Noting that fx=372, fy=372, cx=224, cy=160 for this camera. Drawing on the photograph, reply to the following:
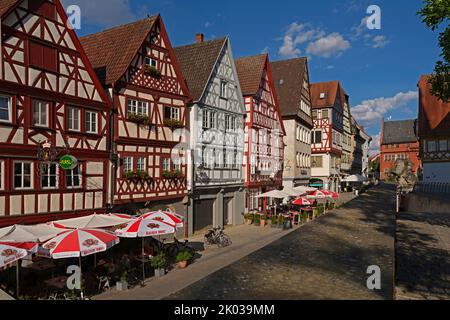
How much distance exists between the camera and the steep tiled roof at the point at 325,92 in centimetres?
4553

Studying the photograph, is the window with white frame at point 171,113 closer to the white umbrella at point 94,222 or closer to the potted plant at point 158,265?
the white umbrella at point 94,222

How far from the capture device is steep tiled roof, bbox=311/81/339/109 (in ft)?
149

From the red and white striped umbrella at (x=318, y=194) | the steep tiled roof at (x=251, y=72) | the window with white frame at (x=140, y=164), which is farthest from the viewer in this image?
the steep tiled roof at (x=251, y=72)

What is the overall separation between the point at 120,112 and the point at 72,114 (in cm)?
242

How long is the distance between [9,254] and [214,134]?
15.0m

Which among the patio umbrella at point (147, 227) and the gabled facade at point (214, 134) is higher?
the gabled facade at point (214, 134)

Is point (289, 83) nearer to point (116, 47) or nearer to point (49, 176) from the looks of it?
point (116, 47)

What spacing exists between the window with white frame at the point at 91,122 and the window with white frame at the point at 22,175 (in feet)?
9.95

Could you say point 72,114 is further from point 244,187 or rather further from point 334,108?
point 334,108

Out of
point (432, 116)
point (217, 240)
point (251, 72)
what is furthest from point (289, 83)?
point (217, 240)

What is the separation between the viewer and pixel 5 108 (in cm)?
1271

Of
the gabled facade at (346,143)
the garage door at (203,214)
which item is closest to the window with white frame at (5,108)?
the garage door at (203,214)

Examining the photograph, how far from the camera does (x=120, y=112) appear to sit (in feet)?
55.7

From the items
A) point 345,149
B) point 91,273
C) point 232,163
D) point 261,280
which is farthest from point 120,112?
point 345,149
